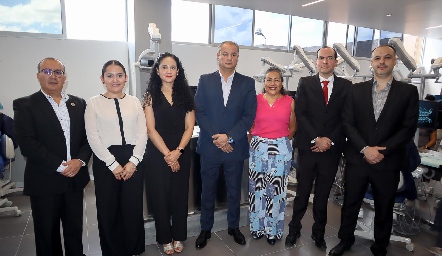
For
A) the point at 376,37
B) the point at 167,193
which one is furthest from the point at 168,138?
the point at 376,37

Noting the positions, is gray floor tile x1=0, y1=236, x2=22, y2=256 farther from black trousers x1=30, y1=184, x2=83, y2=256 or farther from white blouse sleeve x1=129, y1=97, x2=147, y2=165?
white blouse sleeve x1=129, y1=97, x2=147, y2=165

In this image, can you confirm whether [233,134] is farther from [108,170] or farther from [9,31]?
[9,31]

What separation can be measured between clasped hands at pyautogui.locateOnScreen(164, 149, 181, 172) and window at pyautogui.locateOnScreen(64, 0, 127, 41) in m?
3.26

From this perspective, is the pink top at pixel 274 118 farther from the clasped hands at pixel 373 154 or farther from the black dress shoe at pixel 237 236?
the black dress shoe at pixel 237 236

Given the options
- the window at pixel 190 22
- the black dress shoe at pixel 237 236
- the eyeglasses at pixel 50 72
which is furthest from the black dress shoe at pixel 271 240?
the window at pixel 190 22

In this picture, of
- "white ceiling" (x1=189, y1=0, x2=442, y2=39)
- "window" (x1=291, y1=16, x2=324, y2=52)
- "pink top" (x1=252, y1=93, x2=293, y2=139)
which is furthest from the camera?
"window" (x1=291, y1=16, x2=324, y2=52)

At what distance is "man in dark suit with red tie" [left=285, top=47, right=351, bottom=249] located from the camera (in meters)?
2.34

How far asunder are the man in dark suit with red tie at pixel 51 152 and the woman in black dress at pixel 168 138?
0.47m

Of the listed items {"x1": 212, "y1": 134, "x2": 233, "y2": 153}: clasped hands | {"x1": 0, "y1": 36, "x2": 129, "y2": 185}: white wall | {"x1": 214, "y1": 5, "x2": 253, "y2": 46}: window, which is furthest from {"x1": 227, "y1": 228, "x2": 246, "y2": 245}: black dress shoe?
{"x1": 214, "y1": 5, "x2": 253, "y2": 46}: window

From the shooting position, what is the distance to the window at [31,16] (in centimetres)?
409

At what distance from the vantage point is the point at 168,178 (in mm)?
2266

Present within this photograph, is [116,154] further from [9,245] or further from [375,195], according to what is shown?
[375,195]

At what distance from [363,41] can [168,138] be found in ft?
26.0

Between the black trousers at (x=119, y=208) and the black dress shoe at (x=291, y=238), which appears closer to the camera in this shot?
the black trousers at (x=119, y=208)
